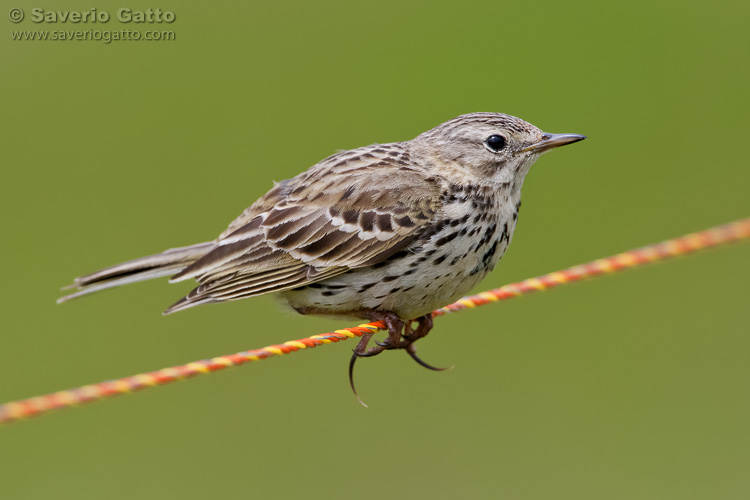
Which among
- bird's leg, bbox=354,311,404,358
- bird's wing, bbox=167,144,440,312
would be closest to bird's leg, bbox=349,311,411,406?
bird's leg, bbox=354,311,404,358

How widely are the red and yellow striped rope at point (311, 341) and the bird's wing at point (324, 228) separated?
0.47 meters

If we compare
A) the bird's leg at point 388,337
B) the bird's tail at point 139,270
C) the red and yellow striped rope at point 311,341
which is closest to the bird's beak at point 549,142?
the red and yellow striped rope at point 311,341

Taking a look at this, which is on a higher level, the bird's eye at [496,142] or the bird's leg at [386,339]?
the bird's eye at [496,142]

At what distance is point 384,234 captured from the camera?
5738 millimetres

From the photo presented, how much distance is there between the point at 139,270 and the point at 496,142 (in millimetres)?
2308

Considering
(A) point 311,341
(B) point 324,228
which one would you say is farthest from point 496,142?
(A) point 311,341

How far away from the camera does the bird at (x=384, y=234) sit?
5.72 m

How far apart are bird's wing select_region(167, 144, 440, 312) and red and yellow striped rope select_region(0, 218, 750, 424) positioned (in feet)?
1.54

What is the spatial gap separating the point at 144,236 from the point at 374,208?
615cm

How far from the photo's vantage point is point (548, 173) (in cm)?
1244

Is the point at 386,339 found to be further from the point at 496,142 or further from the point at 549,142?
the point at 549,142

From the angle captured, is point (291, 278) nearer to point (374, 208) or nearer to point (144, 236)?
point (374, 208)

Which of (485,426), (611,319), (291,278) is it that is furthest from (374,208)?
(611,319)

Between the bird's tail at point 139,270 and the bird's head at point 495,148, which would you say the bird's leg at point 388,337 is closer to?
the bird's head at point 495,148
